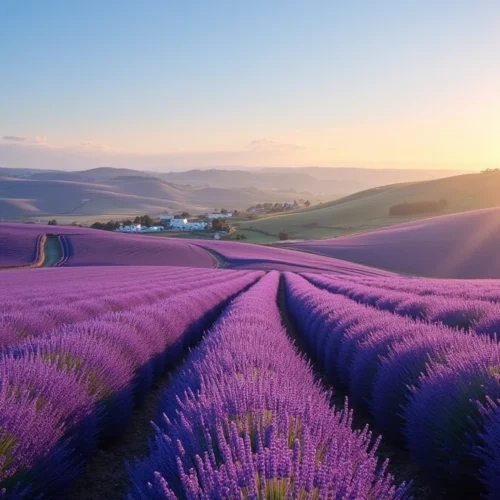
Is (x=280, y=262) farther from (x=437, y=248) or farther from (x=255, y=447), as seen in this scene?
(x=255, y=447)

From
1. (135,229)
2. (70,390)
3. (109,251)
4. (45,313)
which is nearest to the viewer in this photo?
(70,390)

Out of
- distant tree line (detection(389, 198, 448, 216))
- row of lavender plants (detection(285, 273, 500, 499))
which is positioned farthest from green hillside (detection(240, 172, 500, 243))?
row of lavender plants (detection(285, 273, 500, 499))

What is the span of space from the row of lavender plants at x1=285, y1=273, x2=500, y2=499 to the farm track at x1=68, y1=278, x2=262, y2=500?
173 centimetres

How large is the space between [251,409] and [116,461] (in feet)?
7.35

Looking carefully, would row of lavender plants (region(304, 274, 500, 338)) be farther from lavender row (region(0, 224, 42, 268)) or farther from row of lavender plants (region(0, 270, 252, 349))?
lavender row (region(0, 224, 42, 268))

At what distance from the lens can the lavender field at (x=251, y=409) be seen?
7.62ft

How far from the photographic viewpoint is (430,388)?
382 centimetres

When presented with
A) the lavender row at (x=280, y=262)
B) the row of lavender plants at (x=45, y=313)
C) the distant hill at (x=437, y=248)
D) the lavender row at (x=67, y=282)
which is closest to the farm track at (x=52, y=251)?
the lavender row at (x=280, y=262)

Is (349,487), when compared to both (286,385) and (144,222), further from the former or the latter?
(144,222)

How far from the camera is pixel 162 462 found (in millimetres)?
2594

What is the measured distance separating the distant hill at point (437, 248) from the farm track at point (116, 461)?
31268 mm

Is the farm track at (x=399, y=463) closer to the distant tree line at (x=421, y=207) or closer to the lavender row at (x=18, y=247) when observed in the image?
the lavender row at (x=18, y=247)

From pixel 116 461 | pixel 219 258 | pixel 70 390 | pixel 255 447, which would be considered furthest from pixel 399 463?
pixel 219 258

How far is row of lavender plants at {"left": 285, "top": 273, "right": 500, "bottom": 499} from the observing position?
3325 mm
